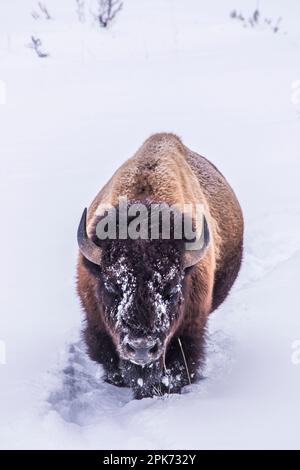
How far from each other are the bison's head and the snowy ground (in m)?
0.42

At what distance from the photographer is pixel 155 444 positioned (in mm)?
3453

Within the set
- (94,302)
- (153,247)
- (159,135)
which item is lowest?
(94,302)

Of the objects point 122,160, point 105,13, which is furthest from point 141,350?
point 105,13

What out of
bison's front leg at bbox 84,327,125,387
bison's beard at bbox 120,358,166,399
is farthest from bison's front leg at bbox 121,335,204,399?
bison's front leg at bbox 84,327,125,387

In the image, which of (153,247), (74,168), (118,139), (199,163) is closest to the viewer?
(153,247)

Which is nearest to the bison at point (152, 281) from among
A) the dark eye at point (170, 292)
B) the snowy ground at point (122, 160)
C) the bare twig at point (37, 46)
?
the dark eye at point (170, 292)

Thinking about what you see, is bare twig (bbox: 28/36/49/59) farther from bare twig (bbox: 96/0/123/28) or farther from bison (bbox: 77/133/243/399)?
bison (bbox: 77/133/243/399)

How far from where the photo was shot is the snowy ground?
150 inches

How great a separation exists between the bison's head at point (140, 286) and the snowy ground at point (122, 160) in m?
0.42

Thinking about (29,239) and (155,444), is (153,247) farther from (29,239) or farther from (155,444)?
(29,239)

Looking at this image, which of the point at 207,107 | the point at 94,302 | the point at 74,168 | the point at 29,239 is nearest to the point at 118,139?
the point at 74,168

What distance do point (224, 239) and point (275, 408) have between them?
228 cm

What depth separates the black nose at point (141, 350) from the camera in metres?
3.75

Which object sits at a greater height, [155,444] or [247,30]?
[247,30]
